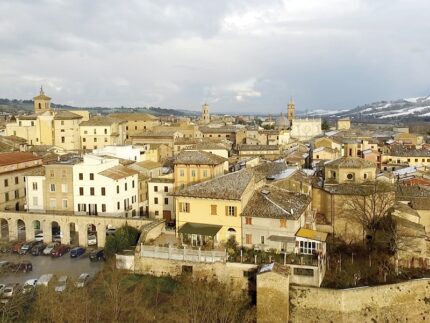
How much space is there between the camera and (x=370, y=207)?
123ft

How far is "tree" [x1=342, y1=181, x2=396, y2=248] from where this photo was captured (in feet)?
122

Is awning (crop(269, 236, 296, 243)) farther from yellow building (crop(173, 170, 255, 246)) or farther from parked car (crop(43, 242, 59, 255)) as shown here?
parked car (crop(43, 242, 59, 255))

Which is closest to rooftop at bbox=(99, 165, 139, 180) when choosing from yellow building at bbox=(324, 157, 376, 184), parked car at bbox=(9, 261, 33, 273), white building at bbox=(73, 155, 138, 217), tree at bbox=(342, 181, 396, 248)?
white building at bbox=(73, 155, 138, 217)

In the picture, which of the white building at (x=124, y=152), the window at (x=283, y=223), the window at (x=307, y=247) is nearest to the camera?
the window at (x=307, y=247)

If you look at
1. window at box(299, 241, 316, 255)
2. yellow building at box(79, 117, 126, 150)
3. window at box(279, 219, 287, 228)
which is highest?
yellow building at box(79, 117, 126, 150)

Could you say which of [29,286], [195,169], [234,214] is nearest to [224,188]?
[234,214]

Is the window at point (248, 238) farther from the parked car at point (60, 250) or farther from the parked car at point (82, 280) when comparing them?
the parked car at point (60, 250)

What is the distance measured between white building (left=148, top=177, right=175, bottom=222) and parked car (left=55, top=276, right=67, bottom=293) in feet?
45.5

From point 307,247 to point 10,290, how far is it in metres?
20.6

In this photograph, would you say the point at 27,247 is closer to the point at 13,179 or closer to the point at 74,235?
the point at 74,235

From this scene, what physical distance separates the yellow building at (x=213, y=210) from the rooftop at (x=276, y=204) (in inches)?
25.4

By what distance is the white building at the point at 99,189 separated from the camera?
44656 mm

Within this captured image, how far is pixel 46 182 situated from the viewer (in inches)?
1817

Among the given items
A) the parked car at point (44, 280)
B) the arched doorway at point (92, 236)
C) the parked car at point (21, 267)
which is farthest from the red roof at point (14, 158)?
the parked car at point (44, 280)
